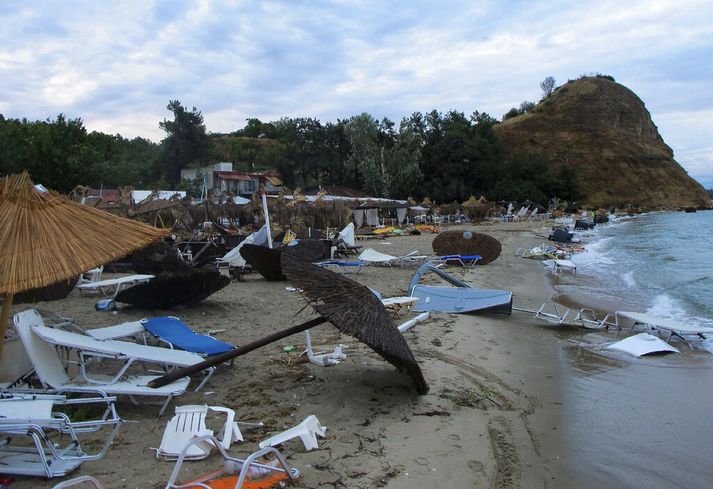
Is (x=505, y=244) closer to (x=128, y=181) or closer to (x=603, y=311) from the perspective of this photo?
(x=603, y=311)

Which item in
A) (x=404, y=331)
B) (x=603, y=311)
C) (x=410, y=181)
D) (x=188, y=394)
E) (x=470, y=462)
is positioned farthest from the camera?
(x=410, y=181)

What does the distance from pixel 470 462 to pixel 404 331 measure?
3.90 m

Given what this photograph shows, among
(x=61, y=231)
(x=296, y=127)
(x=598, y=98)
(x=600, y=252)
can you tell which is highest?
(x=598, y=98)

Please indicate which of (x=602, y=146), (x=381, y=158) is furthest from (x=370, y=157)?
(x=602, y=146)

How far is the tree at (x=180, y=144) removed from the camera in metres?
58.4

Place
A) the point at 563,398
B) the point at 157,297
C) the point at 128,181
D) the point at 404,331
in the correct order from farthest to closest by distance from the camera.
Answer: the point at 128,181 < the point at 157,297 < the point at 404,331 < the point at 563,398

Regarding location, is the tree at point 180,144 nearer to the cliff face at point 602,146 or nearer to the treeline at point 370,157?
the treeline at point 370,157

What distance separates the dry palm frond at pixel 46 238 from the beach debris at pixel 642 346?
6578 millimetres

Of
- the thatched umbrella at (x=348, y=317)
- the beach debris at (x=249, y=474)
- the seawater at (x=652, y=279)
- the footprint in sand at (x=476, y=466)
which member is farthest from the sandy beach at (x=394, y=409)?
the seawater at (x=652, y=279)

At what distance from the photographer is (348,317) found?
4758 millimetres

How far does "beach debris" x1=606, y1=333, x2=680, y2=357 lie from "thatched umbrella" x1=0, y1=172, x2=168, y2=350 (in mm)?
6574

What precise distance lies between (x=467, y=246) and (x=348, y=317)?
13775 millimetres

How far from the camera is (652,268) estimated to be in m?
20.3

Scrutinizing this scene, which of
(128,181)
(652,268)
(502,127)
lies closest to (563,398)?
(652,268)
